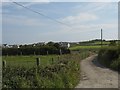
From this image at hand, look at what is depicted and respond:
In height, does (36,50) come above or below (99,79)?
below

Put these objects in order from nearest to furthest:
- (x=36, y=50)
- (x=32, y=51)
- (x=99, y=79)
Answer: (x=99, y=79)
(x=36, y=50)
(x=32, y=51)

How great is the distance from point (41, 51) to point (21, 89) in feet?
251

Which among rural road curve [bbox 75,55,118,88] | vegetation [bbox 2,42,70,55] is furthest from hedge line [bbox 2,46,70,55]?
rural road curve [bbox 75,55,118,88]

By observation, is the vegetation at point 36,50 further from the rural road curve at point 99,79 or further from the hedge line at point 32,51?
the rural road curve at point 99,79

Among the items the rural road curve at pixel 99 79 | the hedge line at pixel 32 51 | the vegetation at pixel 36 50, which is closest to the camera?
the rural road curve at pixel 99 79

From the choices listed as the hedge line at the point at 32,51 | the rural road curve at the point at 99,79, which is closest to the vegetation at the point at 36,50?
the hedge line at the point at 32,51

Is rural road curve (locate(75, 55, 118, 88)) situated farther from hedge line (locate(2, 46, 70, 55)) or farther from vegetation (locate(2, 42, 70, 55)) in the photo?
vegetation (locate(2, 42, 70, 55))

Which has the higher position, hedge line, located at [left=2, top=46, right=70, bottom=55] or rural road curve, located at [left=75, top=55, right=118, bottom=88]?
rural road curve, located at [left=75, top=55, right=118, bottom=88]

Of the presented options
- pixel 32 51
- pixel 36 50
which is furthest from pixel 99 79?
pixel 32 51

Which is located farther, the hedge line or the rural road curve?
the hedge line

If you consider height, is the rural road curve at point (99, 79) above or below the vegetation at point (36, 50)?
above

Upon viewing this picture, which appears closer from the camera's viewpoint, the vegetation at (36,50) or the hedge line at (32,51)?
the hedge line at (32,51)

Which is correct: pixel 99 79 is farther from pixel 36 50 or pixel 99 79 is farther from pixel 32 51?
pixel 32 51

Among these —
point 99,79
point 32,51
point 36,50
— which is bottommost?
point 32,51
